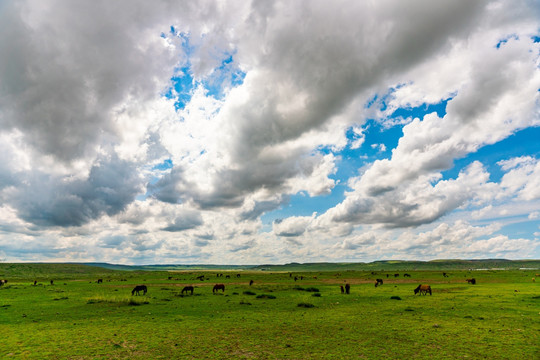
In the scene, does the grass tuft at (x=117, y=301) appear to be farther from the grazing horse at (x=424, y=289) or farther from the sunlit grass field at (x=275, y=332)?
the grazing horse at (x=424, y=289)

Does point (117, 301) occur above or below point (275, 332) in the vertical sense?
below

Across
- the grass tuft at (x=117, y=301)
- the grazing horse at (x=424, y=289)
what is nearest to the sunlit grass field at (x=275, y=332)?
the grass tuft at (x=117, y=301)

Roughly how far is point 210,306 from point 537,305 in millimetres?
34528

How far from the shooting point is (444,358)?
14172mm

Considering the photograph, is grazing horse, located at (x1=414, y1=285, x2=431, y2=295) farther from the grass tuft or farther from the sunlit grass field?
the grass tuft

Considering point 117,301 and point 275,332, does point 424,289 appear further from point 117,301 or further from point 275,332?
point 117,301

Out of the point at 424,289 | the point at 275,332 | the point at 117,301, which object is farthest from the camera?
the point at 424,289

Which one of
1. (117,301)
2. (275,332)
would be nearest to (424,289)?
(275,332)

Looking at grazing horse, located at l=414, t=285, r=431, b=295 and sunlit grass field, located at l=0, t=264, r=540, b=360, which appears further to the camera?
grazing horse, located at l=414, t=285, r=431, b=295

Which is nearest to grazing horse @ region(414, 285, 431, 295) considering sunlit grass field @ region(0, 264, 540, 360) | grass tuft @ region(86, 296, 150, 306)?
sunlit grass field @ region(0, 264, 540, 360)

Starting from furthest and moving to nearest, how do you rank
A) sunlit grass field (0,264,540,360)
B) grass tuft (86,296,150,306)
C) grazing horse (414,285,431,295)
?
1. grazing horse (414,285,431,295)
2. grass tuft (86,296,150,306)
3. sunlit grass field (0,264,540,360)

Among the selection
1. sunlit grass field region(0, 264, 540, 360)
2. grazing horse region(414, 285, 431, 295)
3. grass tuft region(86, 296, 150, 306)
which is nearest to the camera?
sunlit grass field region(0, 264, 540, 360)

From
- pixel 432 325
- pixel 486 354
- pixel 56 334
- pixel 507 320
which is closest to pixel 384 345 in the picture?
pixel 486 354

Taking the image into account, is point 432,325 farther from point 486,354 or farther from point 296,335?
point 296,335
